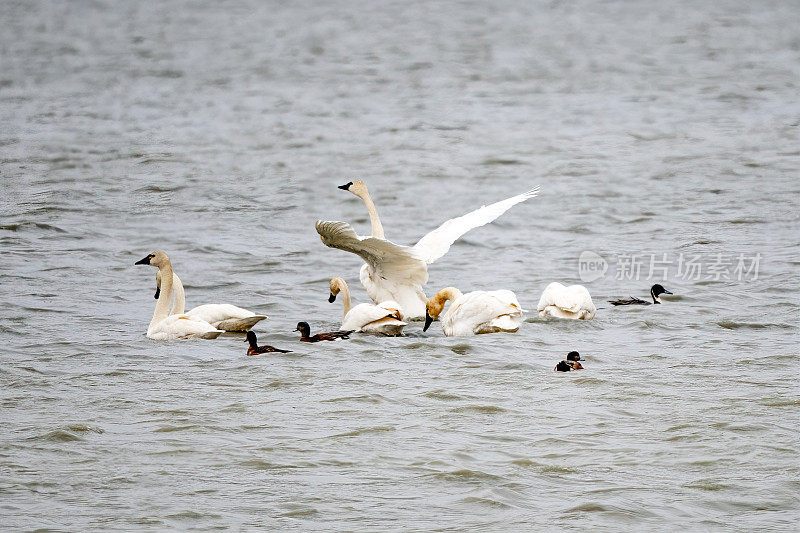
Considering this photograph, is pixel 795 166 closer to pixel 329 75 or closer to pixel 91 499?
pixel 329 75

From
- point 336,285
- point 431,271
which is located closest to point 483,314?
point 336,285

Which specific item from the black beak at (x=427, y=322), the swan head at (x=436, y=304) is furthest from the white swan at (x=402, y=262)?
the black beak at (x=427, y=322)

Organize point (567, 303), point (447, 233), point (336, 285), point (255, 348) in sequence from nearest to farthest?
point (255, 348) → point (567, 303) → point (336, 285) → point (447, 233)

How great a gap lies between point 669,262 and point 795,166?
20.7ft

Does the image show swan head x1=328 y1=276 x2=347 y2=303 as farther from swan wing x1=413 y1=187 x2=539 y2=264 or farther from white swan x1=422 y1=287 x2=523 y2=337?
white swan x1=422 y1=287 x2=523 y2=337

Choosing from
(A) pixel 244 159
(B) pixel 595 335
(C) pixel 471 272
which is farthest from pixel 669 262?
(A) pixel 244 159

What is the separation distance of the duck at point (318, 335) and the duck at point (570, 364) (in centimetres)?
181

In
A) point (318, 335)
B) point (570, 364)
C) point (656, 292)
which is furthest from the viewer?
point (656, 292)

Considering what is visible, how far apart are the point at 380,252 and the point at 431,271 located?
303 cm

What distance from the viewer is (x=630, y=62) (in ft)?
95.1

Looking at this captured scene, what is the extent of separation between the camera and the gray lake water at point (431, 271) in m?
6.54

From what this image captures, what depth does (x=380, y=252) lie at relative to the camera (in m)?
10.8

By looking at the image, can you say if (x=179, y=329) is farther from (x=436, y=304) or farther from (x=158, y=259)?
(x=436, y=304)

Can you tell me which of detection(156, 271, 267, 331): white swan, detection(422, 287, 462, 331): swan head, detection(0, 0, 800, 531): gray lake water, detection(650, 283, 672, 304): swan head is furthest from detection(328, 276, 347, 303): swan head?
detection(650, 283, 672, 304): swan head
